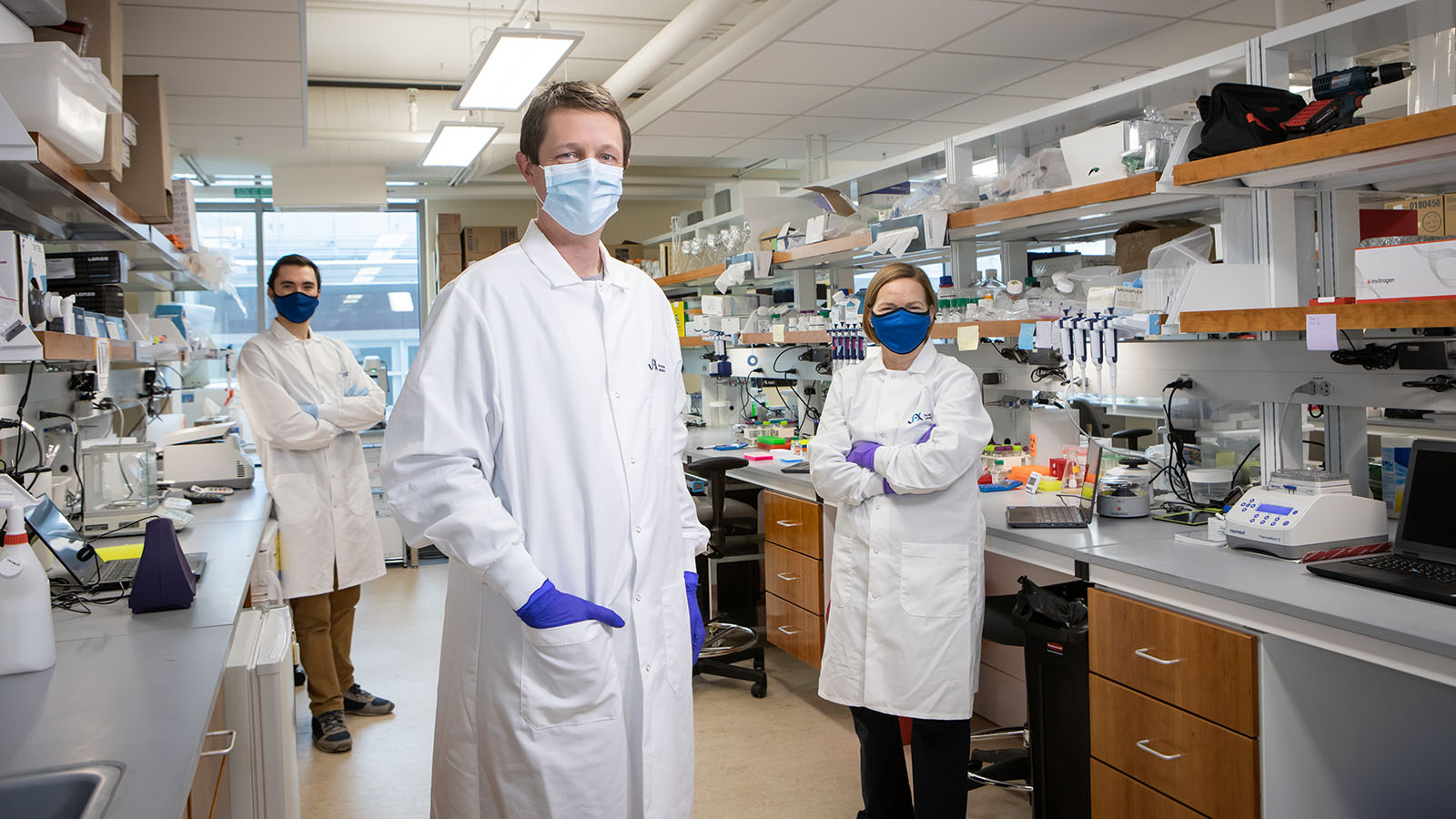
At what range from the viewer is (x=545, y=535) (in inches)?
63.9

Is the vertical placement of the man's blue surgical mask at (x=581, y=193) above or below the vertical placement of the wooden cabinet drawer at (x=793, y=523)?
above

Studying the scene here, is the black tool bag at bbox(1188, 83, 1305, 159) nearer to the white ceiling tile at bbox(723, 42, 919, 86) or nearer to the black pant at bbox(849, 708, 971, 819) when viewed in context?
the black pant at bbox(849, 708, 971, 819)

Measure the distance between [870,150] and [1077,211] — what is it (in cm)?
440

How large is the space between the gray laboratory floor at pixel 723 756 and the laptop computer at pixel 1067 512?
0.87 meters

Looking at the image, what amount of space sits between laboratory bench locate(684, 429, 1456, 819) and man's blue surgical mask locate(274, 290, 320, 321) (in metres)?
2.91

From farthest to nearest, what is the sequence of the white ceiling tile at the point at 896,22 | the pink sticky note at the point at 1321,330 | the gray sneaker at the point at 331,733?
1. the white ceiling tile at the point at 896,22
2. the gray sneaker at the point at 331,733
3. the pink sticky note at the point at 1321,330

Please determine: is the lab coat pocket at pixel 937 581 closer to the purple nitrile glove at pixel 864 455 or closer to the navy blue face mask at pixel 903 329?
the purple nitrile glove at pixel 864 455

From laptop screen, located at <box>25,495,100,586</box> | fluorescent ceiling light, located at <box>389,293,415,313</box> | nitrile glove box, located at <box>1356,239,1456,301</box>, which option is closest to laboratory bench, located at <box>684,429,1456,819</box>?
nitrile glove box, located at <box>1356,239,1456,301</box>

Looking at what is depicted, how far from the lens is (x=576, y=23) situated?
5.59 m

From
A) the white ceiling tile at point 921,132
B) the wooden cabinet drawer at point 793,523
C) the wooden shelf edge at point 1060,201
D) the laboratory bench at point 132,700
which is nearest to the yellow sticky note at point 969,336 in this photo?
the wooden shelf edge at point 1060,201

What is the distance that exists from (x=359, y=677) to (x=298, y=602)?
0.84 m

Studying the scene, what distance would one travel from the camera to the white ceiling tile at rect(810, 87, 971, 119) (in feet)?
17.8

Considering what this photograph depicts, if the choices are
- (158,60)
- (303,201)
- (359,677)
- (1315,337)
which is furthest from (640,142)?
(1315,337)

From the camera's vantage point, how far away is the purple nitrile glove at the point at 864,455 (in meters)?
2.64
